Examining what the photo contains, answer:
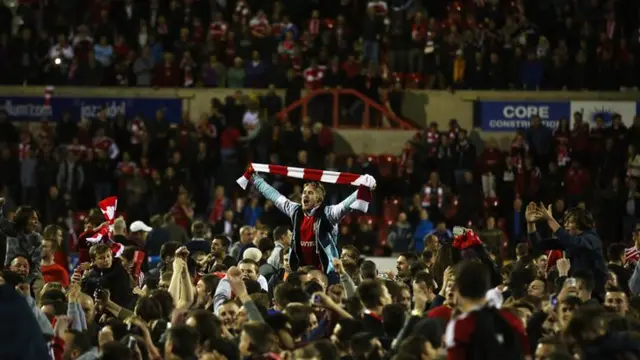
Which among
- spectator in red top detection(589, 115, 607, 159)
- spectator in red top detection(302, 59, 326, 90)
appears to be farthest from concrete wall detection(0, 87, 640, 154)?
spectator in red top detection(589, 115, 607, 159)

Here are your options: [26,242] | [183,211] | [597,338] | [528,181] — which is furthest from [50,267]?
[528,181]

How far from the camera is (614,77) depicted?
2986cm

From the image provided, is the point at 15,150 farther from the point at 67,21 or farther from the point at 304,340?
the point at 304,340

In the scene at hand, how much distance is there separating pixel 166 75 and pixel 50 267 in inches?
600

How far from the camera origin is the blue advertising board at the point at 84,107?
29859 mm

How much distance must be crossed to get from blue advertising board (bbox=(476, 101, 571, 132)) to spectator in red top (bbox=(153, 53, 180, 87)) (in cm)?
641

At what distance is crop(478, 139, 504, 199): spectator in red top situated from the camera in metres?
26.9

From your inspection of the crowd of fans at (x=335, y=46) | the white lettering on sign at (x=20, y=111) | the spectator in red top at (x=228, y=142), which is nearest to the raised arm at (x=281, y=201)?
the spectator in red top at (x=228, y=142)

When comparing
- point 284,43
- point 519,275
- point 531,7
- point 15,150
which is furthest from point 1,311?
point 531,7

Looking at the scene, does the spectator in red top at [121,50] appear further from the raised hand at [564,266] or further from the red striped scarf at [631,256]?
the raised hand at [564,266]

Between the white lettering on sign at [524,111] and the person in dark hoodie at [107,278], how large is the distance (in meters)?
17.4

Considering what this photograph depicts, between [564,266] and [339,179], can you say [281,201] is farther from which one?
[564,266]

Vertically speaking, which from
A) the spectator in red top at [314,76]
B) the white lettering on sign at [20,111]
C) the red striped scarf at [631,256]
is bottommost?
the red striped scarf at [631,256]

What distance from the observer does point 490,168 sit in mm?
27219
